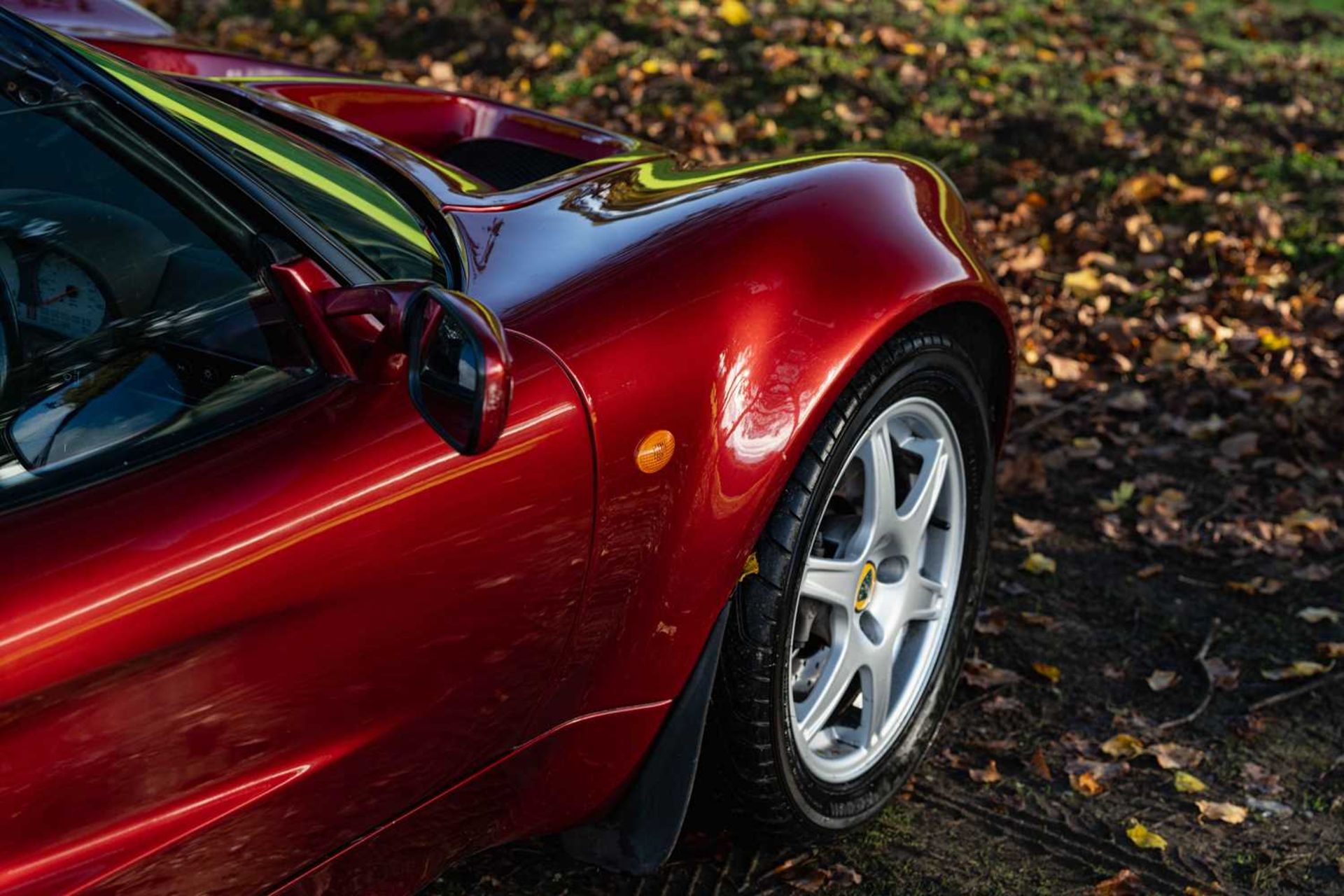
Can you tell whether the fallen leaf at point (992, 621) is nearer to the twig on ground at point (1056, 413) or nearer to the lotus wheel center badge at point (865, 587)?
the lotus wheel center badge at point (865, 587)

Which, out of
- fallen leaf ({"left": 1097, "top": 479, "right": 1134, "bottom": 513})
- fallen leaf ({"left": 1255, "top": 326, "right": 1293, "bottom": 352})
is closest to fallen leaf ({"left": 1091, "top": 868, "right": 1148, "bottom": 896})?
fallen leaf ({"left": 1097, "top": 479, "right": 1134, "bottom": 513})

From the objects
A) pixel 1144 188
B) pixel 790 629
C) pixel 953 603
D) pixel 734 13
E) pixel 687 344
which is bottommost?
pixel 1144 188

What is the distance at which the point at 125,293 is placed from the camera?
5.75ft

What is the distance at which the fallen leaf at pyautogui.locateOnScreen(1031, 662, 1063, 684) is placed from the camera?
3.27m

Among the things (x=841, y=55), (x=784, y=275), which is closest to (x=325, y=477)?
(x=784, y=275)

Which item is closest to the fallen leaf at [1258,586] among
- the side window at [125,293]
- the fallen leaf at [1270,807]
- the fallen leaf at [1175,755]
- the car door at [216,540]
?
the fallen leaf at [1175,755]

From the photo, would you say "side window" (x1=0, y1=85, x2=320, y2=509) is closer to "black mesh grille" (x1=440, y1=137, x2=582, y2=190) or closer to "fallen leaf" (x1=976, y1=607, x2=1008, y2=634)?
"black mesh grille" (x1=440, y1=137, x2=582, y2=190)

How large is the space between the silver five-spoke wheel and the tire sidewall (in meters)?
0.02

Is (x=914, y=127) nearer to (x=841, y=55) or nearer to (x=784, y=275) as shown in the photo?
(x=841, y=55)

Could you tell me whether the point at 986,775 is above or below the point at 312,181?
below

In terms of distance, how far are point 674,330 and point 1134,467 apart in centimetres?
257

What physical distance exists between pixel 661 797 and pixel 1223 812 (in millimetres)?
1258

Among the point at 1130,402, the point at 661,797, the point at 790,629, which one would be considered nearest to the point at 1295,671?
the point at 1130,402

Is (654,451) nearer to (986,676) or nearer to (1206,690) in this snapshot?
(986,676)
